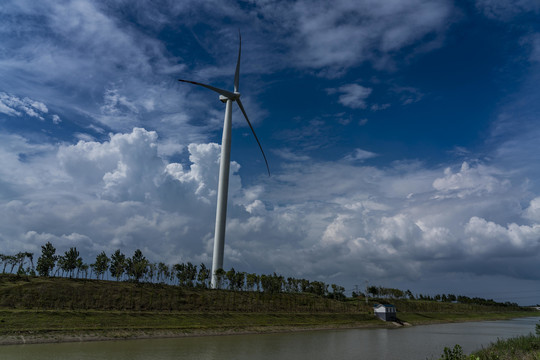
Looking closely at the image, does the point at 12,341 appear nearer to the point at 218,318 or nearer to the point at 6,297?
the point at 6,297

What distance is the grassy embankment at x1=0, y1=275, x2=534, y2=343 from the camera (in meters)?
62.4

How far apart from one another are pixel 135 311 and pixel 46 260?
3682cm

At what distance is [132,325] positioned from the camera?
6981 cm

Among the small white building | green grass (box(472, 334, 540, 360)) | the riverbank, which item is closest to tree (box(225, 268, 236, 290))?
the riverbank

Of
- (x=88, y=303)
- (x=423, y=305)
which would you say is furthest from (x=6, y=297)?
(x=423, y=305)

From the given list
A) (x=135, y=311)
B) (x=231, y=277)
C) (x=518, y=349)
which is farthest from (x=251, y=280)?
(x=518, y=349)

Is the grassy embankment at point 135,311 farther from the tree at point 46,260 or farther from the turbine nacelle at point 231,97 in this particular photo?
the turbine nacelle at point 231,97

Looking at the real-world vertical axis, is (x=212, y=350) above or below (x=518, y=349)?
below

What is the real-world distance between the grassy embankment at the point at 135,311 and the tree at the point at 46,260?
31.8ft

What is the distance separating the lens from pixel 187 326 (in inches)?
2970

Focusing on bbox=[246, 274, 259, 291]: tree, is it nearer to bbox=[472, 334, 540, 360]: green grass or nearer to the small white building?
the small white building

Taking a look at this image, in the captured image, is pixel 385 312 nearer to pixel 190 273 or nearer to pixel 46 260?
pixel 190 273

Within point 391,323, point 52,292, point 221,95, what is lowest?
point 391,323

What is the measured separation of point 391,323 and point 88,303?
89.7 meters
